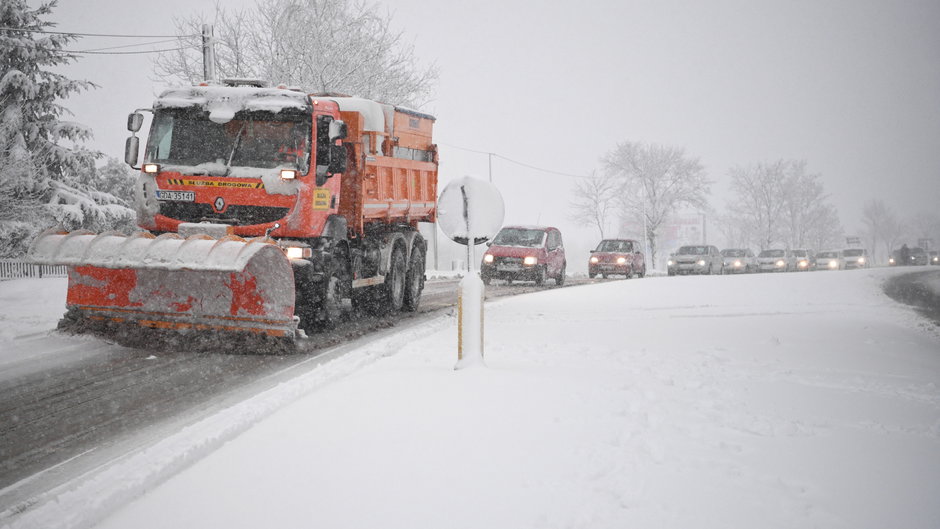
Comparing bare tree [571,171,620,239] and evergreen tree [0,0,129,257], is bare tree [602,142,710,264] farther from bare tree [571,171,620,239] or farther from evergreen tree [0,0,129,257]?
evergreen tree [0,0,129,257]

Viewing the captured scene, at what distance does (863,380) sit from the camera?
6203 millimetres

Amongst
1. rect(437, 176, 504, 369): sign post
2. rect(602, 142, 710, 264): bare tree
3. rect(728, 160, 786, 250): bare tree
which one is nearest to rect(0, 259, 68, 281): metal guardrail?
rect(437, 176, 504, 369): sign post

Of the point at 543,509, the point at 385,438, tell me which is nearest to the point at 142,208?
the point at 385,438

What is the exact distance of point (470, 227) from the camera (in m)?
6.34

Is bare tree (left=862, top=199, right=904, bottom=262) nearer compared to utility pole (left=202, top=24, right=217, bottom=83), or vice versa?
utility pole (left=202, top=24, right=217, bottom=83)

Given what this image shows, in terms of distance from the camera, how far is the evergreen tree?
22688 millimetres

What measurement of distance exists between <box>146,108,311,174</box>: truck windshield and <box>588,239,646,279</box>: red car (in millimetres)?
21765

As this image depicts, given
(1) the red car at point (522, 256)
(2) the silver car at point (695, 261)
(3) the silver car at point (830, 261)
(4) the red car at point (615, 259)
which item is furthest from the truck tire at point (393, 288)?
(3) the silver car at point (830, 261)

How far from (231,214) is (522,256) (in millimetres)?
13486

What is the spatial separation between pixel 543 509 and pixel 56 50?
28.0 metres

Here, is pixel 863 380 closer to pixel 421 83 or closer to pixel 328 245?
pixel 328 245

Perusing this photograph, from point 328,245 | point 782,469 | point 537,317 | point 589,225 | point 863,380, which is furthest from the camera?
point 589,225

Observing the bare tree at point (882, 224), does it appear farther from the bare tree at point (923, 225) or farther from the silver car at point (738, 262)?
the silver car at point (738, 262)

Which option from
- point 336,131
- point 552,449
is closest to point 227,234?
point 336,131
